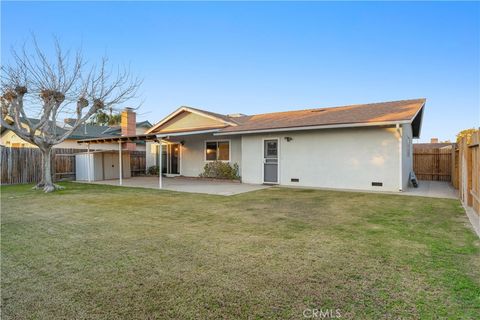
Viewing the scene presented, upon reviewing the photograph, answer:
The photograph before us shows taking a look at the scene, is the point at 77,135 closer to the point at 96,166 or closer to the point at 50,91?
the point at 96,166

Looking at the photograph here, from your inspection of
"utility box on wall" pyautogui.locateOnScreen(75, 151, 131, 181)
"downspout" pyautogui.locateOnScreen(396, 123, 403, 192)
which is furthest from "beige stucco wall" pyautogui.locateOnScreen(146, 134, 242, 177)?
"downspout" pyautogui.locateOnScreen(396, 123, 403, 192)

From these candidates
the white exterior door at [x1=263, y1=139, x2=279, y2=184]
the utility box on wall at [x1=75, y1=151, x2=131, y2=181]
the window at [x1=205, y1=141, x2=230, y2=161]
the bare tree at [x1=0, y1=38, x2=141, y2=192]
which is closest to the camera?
Result: the bare tree at [x1=0, y1=38, x2=141, y2=192]

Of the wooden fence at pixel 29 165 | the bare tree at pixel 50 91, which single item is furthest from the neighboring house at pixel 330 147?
the wooden fence at pixel 29 165

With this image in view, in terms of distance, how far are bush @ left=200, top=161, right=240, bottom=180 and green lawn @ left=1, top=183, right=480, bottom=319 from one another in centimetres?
784

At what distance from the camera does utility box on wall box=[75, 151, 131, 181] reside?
14.7 meters

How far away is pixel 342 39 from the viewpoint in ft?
41.0

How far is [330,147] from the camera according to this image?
1096 cm

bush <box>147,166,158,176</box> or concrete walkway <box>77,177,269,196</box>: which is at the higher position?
bush <box>147,166,158,176</box>

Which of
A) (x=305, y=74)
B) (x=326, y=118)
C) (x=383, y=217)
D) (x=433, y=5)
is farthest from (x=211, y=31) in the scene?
(x=383, y=217)

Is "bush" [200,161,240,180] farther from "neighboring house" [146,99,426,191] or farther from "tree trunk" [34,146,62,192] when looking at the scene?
"tree trunk" [34,146,62,192]

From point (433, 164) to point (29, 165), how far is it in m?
21.3

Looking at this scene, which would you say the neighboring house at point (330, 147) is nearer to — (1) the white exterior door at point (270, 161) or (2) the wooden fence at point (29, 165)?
(1) the white exterior door at point (270, 161)

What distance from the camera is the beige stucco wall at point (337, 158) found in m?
9.84

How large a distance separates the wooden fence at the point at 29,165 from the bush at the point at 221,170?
7799 millimetres
